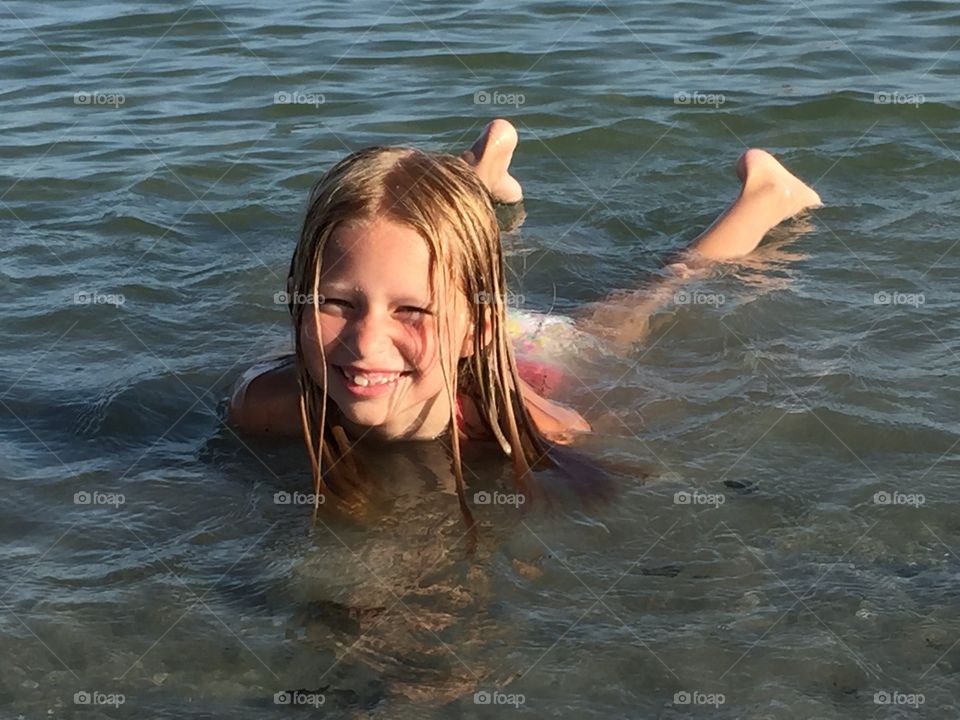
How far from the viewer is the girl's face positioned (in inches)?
150

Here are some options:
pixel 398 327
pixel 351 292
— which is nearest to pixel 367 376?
pixel 398 327

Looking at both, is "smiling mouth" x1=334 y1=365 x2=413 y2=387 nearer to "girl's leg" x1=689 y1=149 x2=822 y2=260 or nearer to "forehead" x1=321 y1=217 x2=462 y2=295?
"forehead" x1=321 y1=217 x2=462 y2=295

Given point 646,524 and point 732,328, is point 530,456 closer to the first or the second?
point 646,524

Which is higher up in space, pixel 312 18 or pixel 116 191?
pixel 312 18

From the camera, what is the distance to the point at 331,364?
4.04 meters

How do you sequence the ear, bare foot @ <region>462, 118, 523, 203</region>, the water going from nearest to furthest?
the water, the ear, bare foot @ <region>462, 118, 523, 203</region>

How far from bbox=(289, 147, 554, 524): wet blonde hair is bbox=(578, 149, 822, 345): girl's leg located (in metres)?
1.38

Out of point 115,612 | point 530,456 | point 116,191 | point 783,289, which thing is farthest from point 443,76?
point 115,612

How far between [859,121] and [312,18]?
4.46 metres

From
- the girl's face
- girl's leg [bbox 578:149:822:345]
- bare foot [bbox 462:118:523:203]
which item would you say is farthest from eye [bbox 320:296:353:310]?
bare foot [bbox 462:118:523:203]

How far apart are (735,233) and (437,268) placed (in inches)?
99.7

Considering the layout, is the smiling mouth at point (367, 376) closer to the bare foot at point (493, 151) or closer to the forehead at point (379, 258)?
the forehead at point (379, 258)

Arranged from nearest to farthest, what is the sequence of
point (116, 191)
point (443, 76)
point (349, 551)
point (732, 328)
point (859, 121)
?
point (349, 551)
point (732, 328)
point (116, 191)
point (859, 121)
point (443, 76)

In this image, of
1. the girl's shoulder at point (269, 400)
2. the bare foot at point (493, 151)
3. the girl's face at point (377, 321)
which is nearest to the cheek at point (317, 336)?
the girl's face at point (377, 321)
